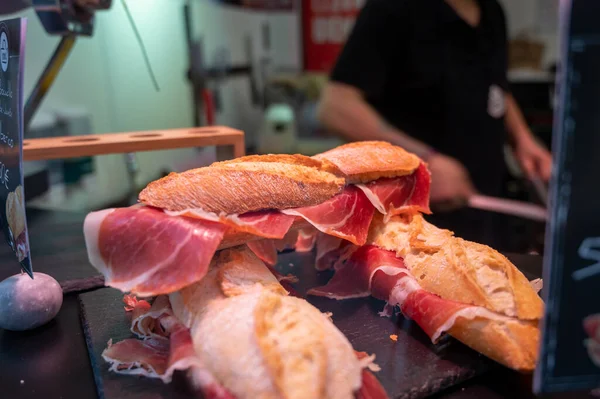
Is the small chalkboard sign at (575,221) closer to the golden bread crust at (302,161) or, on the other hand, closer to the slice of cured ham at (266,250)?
the golden bread crust at (302,161)

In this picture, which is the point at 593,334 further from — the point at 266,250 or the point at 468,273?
the point at 266,250

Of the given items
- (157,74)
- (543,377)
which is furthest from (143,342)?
(157,74)

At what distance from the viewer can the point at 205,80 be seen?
9.20ft

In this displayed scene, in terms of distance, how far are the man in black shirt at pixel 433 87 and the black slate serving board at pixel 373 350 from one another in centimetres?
85

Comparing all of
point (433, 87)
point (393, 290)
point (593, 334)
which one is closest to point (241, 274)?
point (393, 290)

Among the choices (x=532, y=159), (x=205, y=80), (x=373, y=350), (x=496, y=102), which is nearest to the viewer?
(x=373, y=350)

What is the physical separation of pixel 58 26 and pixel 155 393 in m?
1.18

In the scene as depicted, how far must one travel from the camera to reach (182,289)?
929 mm

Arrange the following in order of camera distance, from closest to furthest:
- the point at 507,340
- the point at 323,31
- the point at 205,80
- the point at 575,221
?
1. the point at 575,221
2. the point at 507,340
3. the point at 205,80
4. the point at 323,31

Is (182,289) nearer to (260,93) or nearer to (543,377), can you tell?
(543,377)

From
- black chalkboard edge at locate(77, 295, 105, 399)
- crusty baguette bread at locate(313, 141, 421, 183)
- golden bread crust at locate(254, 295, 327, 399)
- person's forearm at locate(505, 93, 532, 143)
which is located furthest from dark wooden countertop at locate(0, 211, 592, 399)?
person's forearm at locate(505, 93, 532, 143)

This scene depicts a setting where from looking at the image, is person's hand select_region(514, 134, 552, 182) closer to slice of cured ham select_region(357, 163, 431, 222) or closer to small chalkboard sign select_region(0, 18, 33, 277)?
slice of cured ham select_region(357, 163, 431, 222)

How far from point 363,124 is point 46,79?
→ 1.07 metres

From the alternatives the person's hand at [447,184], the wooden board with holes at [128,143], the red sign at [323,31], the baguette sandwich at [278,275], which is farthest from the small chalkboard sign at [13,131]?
the red sign at [323,31]
